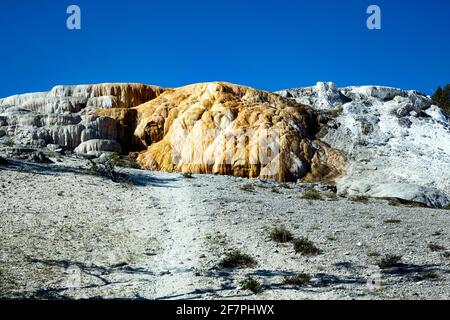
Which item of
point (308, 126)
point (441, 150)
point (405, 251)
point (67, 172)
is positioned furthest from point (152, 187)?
point (441, 150)

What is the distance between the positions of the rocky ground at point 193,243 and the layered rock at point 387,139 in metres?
8.64

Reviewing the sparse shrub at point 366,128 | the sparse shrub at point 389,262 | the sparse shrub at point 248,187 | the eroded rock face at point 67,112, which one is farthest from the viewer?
the eroded rock face at point 67,112

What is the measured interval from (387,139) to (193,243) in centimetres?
3238

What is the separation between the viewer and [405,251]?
52.7 ft

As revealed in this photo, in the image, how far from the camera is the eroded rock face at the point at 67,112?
4684 cm

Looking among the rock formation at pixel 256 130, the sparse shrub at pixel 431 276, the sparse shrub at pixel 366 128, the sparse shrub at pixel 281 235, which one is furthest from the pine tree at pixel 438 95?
the sparse shrub at pixel 431 276

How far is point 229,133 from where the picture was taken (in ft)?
142

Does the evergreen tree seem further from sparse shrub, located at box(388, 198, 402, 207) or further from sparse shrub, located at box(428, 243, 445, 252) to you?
sparse shrub, located at box(428, 243, 445, 252)

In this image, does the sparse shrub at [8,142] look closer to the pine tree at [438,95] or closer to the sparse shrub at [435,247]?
A: the sparse shrub at [435,247]

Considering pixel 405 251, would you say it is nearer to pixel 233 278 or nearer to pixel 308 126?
pixel 233 278

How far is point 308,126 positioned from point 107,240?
31583 millimetres

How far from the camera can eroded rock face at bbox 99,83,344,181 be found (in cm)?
4050

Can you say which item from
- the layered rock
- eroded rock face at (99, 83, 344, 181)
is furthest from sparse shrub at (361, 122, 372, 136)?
eroded rock face at (99, 83, 344, 181)

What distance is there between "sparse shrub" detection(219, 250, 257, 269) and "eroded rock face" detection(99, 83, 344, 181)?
79.4 ft
